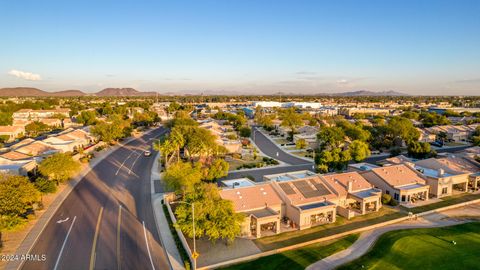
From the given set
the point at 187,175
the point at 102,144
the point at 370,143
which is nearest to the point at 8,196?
the point at 187,175

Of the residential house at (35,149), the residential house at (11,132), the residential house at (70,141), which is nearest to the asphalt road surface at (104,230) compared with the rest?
the residential house at (35,149)

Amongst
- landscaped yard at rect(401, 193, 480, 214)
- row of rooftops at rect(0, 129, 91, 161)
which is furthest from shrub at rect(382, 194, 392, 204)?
row of rooftops at rect(0, 129, 91, 161)

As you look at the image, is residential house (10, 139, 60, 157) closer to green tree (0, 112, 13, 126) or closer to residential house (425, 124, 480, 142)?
green tree (0, 112, 13, 126)

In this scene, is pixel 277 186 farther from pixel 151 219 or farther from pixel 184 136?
pixel 184 136

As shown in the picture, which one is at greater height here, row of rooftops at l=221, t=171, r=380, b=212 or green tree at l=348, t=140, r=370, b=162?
green tree at l=348, t=140, r=370, b=162

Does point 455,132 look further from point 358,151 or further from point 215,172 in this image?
point 215,172
